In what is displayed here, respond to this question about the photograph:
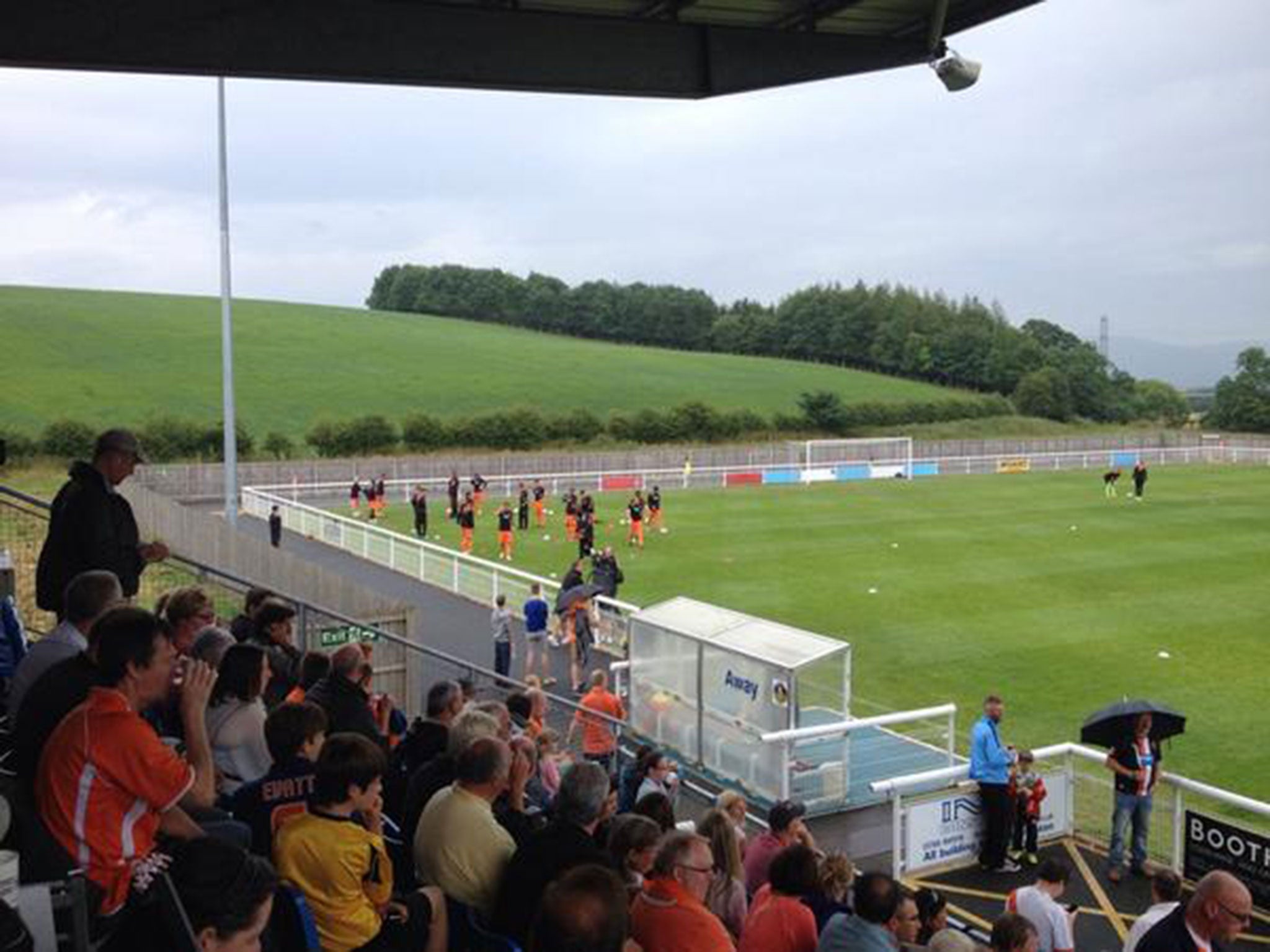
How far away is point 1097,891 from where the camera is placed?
10477mm

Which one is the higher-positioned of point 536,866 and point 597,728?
point 536,866

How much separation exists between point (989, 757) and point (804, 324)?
11815cm

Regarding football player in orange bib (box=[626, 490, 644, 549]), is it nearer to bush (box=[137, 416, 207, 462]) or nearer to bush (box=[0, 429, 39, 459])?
bush (box=[137, 416, 207, 462])

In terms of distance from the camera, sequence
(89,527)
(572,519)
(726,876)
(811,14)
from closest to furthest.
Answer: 1. (726,876)
2. (89,527)
3. (811,14)
4. (572,519)

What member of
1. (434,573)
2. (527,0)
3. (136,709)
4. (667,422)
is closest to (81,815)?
(136,709)

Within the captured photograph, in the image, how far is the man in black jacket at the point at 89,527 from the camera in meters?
6.55

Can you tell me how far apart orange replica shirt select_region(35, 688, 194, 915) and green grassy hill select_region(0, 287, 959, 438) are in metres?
57.6

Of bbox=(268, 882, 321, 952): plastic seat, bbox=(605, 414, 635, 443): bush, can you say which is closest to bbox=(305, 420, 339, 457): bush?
bbox=(605, 414, 635, 443): bush

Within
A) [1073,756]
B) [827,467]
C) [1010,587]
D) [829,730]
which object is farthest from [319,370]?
[1073,756]

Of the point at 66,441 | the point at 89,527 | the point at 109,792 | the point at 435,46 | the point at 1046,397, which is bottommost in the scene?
the point at 109,792

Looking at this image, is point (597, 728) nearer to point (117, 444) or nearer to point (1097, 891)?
point (1097, 891)

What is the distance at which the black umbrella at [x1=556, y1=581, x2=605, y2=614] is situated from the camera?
1808 cm

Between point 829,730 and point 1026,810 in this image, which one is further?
point 829,730

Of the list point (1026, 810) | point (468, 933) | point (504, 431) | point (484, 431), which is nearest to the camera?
point (468, 933)
